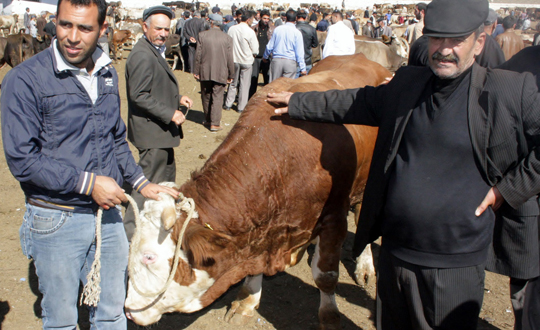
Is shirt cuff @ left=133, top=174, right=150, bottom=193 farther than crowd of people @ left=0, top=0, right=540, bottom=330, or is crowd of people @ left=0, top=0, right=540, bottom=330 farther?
shirt cuff @ left=133, top=174, right=150, bottom=193

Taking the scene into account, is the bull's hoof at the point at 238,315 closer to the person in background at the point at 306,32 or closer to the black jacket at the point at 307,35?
the person in background at the point at 306,32

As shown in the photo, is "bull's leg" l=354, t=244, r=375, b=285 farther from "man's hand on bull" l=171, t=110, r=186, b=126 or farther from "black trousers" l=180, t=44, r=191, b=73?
"black trousers" l=180, t=44, r=191, b=73

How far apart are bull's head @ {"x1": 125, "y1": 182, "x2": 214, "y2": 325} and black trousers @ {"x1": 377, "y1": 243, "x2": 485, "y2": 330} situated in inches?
49.4

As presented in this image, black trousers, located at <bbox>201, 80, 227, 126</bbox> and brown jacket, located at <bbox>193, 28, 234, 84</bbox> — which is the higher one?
brown jacket, located at <bbox>193, 28, 234, 84</bbox>

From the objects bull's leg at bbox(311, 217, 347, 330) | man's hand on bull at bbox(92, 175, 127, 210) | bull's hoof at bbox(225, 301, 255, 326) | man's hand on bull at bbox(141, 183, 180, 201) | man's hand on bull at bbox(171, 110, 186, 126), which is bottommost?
bull's hoof at bbox(225, 301, 255, 326)

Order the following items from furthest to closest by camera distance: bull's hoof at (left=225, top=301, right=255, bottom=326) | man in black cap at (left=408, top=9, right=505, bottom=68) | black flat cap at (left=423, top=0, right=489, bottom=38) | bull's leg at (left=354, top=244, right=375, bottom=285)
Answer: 1. bull's leg at (left=354, top=244, right=375, bottom=285)
2. man in black cap at (left=408, top=9, right=505, bottom=68)
3. bull's hoof at (left=225, top=301, right=255, bottom=326)
4. black flat cap at (left=423, top=0, right=489, bottom=38)

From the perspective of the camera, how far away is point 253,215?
290 cm

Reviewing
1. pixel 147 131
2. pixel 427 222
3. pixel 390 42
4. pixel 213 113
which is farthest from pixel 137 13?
pixel 427 222

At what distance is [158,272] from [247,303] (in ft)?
3.98

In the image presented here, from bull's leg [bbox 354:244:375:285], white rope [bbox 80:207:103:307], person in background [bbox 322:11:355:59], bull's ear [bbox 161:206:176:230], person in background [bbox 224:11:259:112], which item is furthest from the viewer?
person in background [bbox 224:11:259:112]

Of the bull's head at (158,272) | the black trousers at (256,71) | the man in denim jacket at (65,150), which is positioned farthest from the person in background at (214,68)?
the man in denim jacket at (65,150)

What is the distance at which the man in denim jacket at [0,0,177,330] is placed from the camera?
6.52ft

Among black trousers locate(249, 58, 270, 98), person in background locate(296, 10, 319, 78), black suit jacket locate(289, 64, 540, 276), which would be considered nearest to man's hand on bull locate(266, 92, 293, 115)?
black suit jacket locate(289, 64, 540, 276)

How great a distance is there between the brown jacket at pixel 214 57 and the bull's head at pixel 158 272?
625cm
